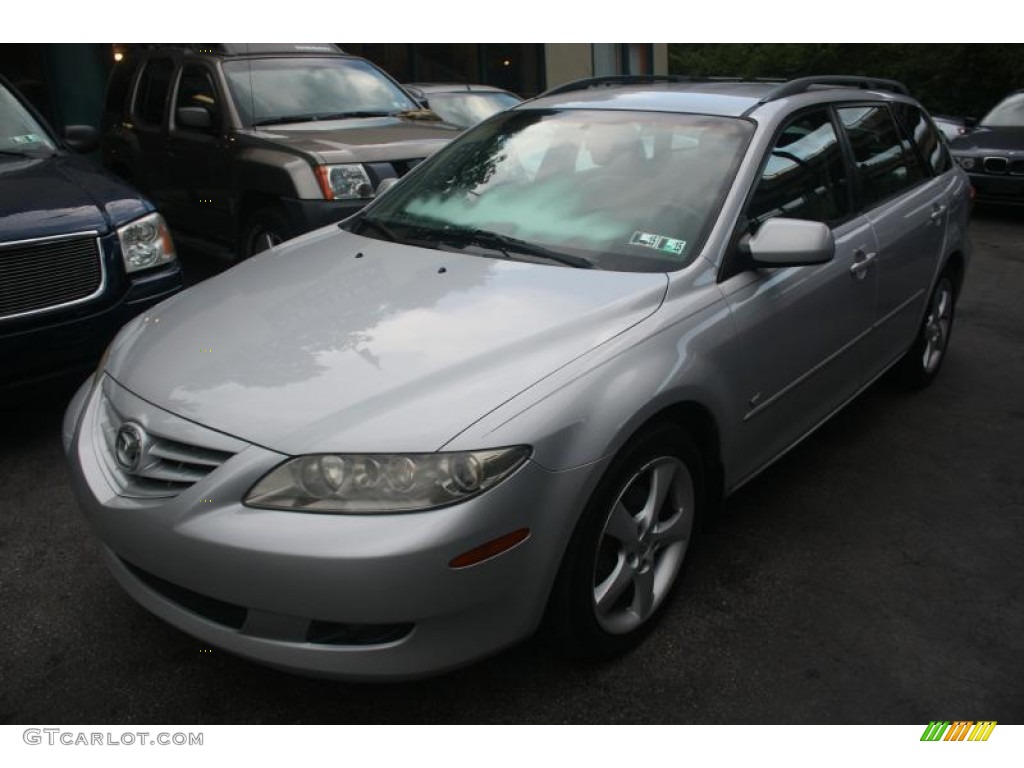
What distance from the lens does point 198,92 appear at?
23.1ft

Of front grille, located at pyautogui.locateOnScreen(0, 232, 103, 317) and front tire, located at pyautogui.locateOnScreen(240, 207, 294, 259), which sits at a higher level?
front grille, located at pyautogui.locateOnScreen(0, 232, 103, 317)

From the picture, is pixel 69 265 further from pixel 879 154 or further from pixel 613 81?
pixel 879 154

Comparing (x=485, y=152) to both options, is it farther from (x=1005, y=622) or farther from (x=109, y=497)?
(x=1005, y=622)

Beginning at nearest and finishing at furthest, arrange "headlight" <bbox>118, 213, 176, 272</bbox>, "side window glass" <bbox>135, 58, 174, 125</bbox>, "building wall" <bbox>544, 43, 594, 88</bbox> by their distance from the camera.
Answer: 1. "headlight" <bbox>118, 213, 176, 272</bbox>
2. "side window glass" <bbox>135, 58, 174, 125</bbox>
3. "building wall" <bbox>544, 43, 594, 88</bbox>

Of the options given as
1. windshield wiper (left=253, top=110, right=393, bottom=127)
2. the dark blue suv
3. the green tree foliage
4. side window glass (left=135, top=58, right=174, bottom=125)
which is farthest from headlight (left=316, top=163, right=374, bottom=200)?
the green tree foliage

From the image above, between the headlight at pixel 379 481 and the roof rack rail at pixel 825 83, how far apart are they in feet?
6.66

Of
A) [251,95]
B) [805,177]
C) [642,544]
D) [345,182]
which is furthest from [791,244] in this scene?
[251,95]

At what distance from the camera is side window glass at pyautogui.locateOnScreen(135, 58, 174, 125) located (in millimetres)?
7449

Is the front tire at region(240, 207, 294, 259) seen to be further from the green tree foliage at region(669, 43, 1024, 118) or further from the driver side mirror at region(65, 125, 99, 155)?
the green tree foliage at region(669, 43, 1024, 118)

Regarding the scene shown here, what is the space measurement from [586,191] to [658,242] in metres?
0.40

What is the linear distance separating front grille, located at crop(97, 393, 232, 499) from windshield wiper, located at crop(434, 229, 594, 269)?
48.8 inches

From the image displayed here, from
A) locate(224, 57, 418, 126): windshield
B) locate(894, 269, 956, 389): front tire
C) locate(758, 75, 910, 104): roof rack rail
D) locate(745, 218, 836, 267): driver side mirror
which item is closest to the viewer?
locate(745, 218, 836, 267): driver side mirror

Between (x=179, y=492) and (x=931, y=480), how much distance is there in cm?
306

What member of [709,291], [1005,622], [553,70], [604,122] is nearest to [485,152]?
[604,122]
